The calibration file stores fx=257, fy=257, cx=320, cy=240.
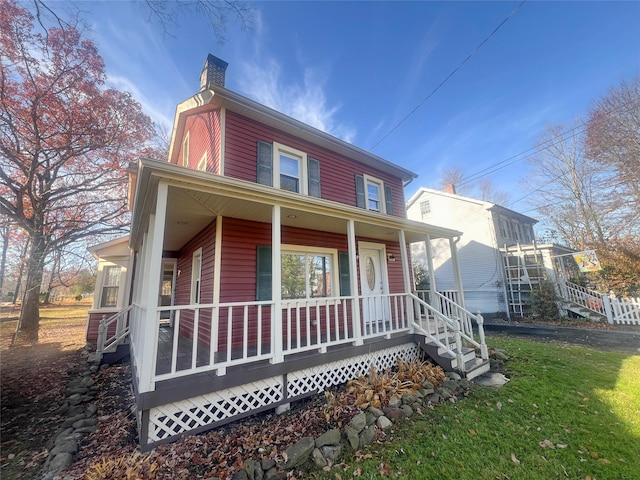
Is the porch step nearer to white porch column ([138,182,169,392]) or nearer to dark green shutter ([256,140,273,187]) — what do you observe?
white porch column ([138,182,169,392])

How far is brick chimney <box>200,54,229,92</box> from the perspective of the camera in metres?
7.21

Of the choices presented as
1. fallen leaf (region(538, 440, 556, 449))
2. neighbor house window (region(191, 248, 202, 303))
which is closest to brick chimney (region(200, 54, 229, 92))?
neighbor house window (region(191, 248, 202, 303))

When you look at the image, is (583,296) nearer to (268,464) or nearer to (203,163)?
(268,464)

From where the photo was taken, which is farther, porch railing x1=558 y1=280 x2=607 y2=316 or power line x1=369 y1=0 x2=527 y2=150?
porch railing x1=558 y1=280 x2=607 y2=316

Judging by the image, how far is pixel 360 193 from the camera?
29.0 feet

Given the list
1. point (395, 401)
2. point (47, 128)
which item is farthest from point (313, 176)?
point (47, 128)

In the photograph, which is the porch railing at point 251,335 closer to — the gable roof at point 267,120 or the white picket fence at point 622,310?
the gable roof at point 267,120

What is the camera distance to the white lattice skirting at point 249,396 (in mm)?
3238

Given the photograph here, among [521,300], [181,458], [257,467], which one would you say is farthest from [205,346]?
[521,300]

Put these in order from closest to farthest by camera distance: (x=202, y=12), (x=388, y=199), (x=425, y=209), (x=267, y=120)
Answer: (x=202, y=12), (x=267, y=120), (x=388, y=199), (x=425, y=209)

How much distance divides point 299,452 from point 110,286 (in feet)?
37.2

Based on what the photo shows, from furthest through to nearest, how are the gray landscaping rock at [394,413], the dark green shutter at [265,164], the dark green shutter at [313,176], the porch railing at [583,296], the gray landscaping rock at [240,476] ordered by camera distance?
the porch railing at [583,296] < the dark green shutter at [313,176] < the dark green shutter at [265,164] < the gray landscaping rock at [394,413] < the gray landscaping rock at [240,476]

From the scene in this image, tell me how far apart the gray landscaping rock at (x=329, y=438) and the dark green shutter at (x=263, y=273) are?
3.13 metres

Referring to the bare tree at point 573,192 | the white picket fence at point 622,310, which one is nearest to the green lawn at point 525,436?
the white picket fence at point 622,310
